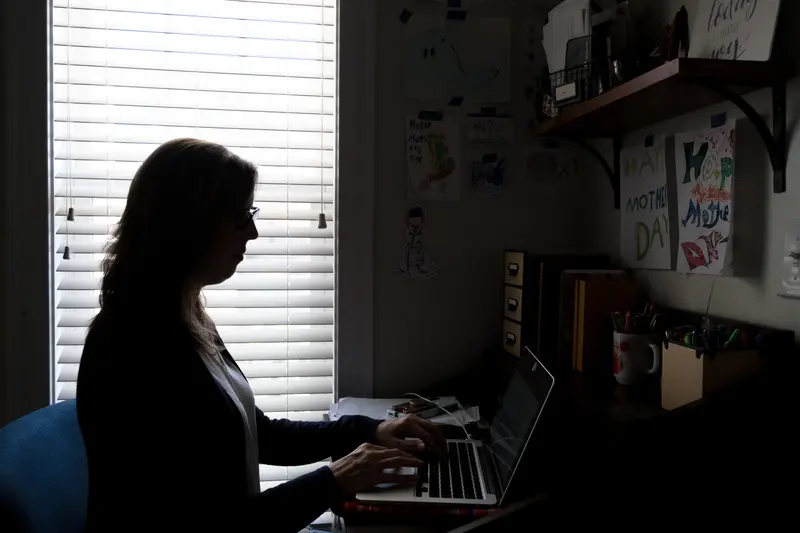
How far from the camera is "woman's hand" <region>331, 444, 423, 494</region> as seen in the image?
1124mm

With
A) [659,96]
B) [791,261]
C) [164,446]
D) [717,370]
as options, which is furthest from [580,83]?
[164,446]

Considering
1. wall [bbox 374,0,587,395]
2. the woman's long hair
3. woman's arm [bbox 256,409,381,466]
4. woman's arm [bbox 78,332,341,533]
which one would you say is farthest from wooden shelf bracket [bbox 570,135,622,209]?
woman's arm [bbox 78,332,341,533]

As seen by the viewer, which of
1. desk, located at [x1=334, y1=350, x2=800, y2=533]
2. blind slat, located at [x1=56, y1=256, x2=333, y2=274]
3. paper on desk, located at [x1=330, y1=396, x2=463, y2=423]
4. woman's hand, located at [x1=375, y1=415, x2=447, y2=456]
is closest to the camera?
desk, located at [x1=334, y1=350, x2=800, y2=533]

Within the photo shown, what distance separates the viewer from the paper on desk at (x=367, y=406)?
1645 millimetres

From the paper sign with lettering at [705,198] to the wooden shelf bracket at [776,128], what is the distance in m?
0.10

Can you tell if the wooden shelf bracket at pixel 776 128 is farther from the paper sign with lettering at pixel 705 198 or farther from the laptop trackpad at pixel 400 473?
the laptop trackpad at pixel 400 473

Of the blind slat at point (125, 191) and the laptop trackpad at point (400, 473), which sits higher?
the blind slat at point (125, 191)

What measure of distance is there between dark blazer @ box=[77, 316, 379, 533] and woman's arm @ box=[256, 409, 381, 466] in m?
0.27

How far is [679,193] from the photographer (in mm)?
1440

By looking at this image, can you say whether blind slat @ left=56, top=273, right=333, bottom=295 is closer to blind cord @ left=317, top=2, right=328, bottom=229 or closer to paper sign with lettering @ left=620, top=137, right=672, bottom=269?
blind cord @ left=317, top=2, right=328, bottom=229

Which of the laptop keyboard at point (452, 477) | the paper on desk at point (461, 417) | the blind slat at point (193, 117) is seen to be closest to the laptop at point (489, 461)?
the laptop keyboard at point (452, 477)

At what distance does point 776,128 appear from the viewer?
1.14 m

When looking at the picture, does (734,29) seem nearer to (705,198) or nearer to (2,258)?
(705,198)

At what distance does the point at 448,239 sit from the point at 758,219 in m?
0.86
